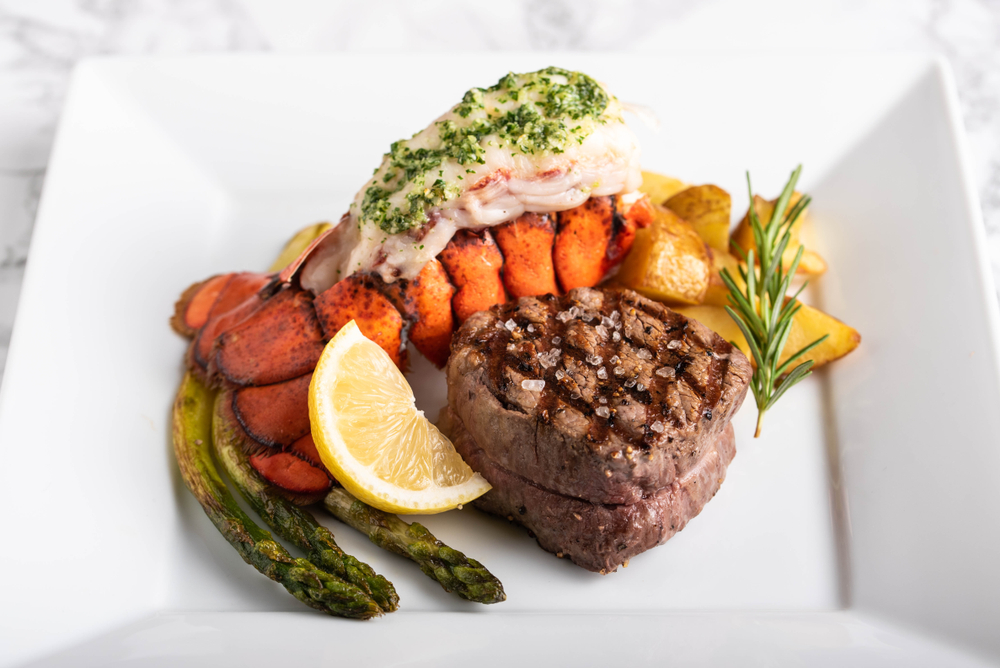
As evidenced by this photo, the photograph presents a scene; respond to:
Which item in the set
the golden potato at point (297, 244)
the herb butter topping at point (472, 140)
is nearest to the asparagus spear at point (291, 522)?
the golden potato at point (297, 244)

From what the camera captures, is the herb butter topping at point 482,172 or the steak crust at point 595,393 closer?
the steak crust at point 595,393

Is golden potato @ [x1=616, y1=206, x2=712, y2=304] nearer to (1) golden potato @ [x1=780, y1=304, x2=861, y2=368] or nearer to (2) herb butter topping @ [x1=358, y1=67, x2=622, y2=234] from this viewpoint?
(1) golden potato @ [x1=780, y1=304, x2=861, y2=368]

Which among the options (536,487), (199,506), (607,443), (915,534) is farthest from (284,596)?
(915,534)

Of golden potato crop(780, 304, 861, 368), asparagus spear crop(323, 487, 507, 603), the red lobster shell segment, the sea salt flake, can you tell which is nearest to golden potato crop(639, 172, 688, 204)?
the red lobster shell segment

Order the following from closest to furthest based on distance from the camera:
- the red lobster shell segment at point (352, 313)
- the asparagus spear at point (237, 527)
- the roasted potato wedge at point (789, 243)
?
the asparagus spear at point (237, 527)
the red lobster shell segment at point (352, 313)
the roasted potato wedge at point (789, 243)

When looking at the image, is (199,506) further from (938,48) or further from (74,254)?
(938,48)

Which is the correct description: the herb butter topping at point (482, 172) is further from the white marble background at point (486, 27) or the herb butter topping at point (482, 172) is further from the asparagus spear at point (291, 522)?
the white marble background at point (486, 27)

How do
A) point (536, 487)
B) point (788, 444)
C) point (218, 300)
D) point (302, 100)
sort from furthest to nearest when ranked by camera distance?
point (302, 100) → point (218, 300) → point (788, 444) → point (536, 487)
